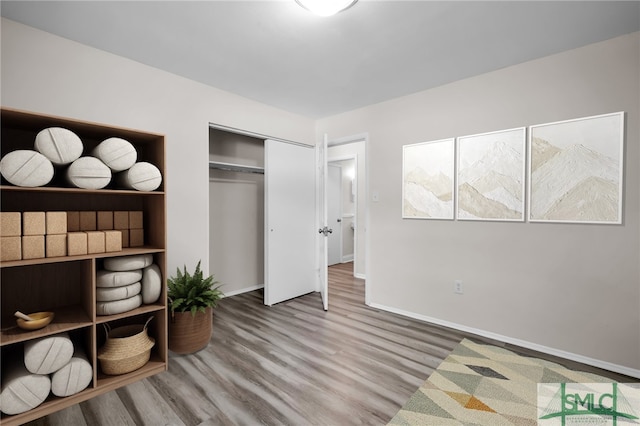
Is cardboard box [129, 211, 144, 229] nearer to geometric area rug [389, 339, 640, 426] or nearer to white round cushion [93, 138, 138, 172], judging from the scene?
white round cushion [93, 138, 138, 172]

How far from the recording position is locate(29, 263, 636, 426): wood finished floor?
167cm

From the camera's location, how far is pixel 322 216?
139 inches

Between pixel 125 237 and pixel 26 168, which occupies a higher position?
pixel 26 168

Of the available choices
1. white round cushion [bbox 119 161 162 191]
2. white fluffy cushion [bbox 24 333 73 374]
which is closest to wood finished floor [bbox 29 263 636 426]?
white fluffy cushion [bbox 24 333 73 374]

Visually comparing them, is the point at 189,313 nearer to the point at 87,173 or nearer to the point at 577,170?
the point at 87,173

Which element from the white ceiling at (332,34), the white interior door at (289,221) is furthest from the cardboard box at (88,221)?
the white interior door at (289,221)

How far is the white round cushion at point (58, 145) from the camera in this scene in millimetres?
1685

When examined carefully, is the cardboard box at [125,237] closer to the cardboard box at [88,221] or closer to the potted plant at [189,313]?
the cardboard box at [88,221]

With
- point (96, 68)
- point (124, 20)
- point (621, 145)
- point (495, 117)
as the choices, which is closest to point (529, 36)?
point (495, 117)

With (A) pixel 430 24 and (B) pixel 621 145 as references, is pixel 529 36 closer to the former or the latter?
(A) pixel 430 24

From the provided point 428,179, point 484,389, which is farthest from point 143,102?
point 484,389

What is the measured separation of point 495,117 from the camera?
2.62m

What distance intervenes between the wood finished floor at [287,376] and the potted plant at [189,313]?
10 centimetres

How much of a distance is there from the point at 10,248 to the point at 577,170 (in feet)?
12.2
